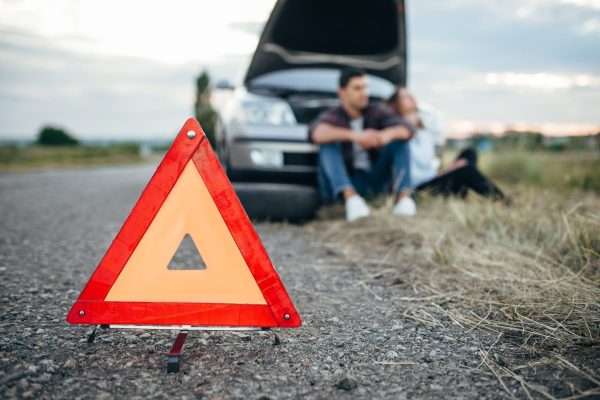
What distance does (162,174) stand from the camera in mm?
1755

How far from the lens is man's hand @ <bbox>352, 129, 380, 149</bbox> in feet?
13.8

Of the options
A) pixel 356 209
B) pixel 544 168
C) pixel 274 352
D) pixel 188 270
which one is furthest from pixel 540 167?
pixel 188 270

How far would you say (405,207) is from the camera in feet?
14.0

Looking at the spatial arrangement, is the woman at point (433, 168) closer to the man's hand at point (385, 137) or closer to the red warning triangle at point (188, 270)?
the man's hand at point (385, 137)

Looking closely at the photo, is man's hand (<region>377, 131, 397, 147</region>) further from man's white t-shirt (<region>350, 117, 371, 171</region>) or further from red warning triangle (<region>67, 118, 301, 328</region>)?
red warning triangle (<region>67, 118, 301, 328</region>)

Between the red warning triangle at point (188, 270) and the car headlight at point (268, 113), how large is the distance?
2.42m

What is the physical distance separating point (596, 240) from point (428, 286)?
1.17 meters

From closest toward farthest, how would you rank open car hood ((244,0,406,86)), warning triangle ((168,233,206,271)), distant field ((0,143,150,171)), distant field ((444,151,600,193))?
warning triangle ((168,233,206,271)) < open car hood ((244,0,406,86)) < distant field ((444,151,600,193)) < distant field ((0,143,150,171))

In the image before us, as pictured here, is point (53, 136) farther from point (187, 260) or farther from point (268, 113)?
point (187, 260)

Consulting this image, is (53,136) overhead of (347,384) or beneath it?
beneath

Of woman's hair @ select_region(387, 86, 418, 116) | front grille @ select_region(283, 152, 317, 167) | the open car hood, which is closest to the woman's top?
woman's hair @ select_region(387, 86, 418, 116)

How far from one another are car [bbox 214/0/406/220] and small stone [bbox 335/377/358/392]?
103 inches

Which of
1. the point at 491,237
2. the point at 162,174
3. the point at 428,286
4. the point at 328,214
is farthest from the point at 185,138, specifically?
the point at 328,214

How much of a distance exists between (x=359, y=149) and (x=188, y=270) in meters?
3.24
